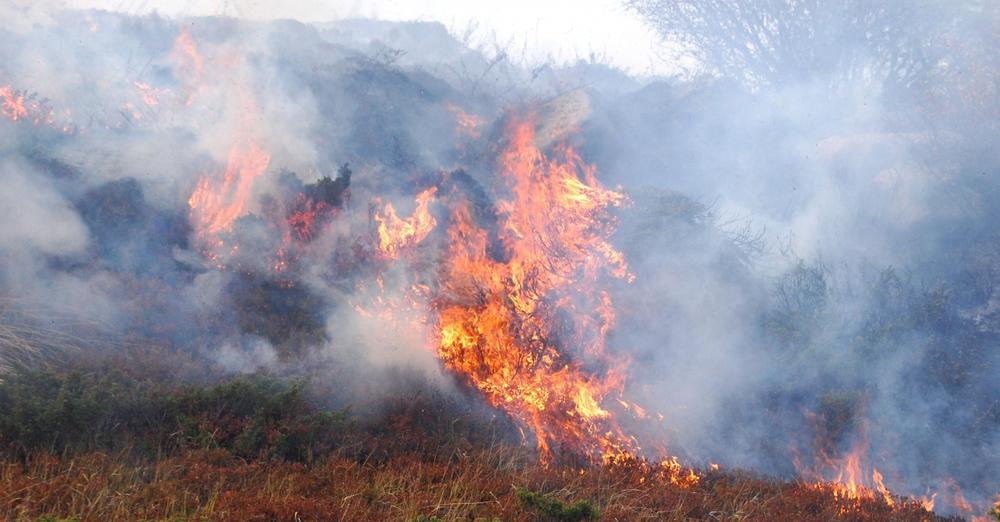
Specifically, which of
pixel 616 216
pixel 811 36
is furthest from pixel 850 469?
pixel 811 36

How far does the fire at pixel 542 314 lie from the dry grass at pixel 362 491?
3.57 feet

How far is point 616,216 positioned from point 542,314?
3.13 metres

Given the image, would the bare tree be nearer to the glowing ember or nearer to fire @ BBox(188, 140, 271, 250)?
the glowing ember

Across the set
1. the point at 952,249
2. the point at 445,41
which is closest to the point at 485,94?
the point at 445,41

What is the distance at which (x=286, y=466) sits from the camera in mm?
5836

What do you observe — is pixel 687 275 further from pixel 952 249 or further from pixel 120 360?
pixel 120 360

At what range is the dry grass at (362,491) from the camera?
185 inches

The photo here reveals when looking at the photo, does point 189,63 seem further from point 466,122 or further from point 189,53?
point 466,122

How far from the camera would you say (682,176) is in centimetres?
1606

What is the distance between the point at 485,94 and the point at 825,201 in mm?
7802

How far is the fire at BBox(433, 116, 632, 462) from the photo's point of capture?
8281 mm

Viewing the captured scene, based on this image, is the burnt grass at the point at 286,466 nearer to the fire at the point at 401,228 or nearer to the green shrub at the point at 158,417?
the green shrub at the point at 158,417

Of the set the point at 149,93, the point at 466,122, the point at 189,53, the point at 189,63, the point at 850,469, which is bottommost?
the point at 850,469

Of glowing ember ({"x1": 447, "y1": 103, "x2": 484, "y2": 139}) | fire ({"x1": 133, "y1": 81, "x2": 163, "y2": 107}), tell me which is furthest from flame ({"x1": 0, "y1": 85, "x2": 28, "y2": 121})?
glowing ember ({"x1": 447, "y1": 103, "x2": 484, "y2": 139})
